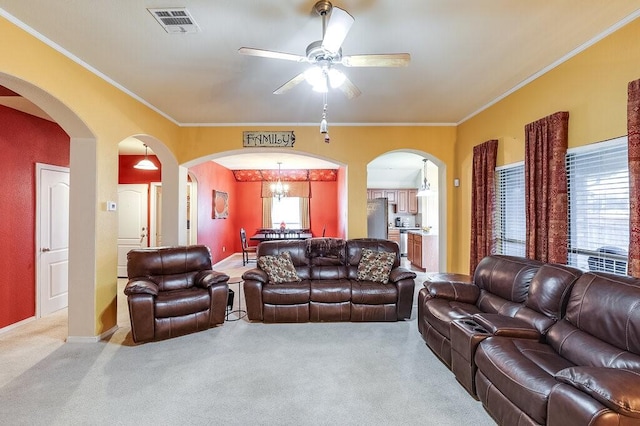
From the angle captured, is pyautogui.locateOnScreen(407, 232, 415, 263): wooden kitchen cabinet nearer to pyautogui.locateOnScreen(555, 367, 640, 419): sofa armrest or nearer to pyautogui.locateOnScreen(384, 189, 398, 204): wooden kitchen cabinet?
pyautogui.locateOnScreen(384, 189, 398, 204): wooden kitchen cabinet

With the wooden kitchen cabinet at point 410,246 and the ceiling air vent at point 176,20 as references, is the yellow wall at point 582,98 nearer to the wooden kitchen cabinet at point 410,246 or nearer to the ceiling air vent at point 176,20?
the ceiling air vent at point 176,20

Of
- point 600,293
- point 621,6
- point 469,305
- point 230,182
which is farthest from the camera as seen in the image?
point 230,182

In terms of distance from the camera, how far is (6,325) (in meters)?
3.65

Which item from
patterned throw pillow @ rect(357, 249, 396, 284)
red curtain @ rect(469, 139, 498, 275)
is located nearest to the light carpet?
patterned throw pillow @ rect(357, 249, 396, 284)

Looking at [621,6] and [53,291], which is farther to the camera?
[53,291]

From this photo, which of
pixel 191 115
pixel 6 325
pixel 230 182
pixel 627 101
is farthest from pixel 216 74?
pixel 230 182

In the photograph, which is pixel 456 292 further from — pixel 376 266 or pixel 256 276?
pixel 256 276

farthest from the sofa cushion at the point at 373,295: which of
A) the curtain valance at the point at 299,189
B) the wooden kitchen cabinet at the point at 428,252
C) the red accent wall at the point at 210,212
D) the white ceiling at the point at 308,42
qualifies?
the curtain valance at the point at 299,189

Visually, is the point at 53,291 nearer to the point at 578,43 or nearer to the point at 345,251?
the point at 345,251

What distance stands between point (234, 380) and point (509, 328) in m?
2.24

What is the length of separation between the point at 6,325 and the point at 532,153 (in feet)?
20.6

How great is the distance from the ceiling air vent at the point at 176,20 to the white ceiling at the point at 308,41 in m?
0.05

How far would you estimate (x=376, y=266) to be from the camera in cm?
430

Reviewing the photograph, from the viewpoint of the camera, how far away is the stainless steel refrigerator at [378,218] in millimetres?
8841
